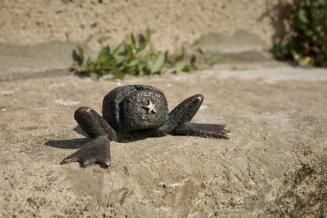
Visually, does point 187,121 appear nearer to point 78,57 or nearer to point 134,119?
point 134,119

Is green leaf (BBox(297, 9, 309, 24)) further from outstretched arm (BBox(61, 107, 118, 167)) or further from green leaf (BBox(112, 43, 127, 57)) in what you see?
outstretched arm (BBox(61, 107, 118, 167))

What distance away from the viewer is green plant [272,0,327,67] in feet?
16.3

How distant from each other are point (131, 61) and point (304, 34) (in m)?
2.30

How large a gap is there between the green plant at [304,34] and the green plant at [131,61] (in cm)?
137

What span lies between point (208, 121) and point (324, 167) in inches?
28.1

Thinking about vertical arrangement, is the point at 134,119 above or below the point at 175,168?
above

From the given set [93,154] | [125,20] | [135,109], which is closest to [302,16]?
[125,20]

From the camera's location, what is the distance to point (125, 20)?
421cm

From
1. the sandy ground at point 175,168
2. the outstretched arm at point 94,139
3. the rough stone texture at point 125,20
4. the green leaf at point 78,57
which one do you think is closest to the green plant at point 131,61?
the green leaf at point 78,57

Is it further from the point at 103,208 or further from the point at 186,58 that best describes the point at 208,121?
the point at 186,58

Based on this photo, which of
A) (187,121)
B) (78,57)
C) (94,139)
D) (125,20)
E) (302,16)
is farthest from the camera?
(302,16)

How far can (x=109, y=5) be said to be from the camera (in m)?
4.09

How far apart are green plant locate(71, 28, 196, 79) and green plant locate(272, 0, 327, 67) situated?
1.37 metres

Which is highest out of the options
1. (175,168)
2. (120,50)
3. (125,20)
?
(125,20)
